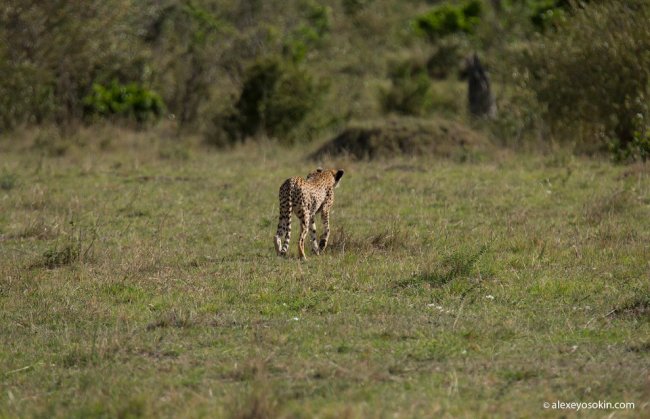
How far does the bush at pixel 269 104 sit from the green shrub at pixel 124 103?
6.94 feet

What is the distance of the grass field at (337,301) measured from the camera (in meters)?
7.19

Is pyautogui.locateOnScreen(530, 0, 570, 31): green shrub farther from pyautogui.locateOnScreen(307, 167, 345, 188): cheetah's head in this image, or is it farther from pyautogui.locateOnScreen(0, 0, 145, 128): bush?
pyautogui.locateOnScreen(307, 167, 345, 188): cheetah's head

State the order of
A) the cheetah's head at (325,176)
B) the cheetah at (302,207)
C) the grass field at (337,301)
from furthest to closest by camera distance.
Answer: the cheetah's head at (325,176) < the cheetah at (302,207) < the grass field at (337,301)

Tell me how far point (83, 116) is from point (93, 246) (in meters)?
13.6

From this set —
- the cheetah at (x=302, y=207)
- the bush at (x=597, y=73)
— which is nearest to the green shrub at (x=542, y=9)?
the bush at (x=597, y=73)

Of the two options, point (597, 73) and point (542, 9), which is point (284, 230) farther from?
point (542, 9)

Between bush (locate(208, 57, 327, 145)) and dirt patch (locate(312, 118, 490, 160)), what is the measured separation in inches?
117

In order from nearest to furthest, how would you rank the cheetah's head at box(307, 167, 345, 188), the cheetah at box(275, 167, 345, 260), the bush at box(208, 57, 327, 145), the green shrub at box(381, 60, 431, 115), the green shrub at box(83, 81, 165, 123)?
the cheetah at box(275, 167, 345, 260) → the cheetah's head at box(307, 167, 345, 188) → the bush at box(208, 57, 327, 145) → the green shrub at box(83, 81, 165, 123) → the green shrub at box(381, 60, 431, 115)

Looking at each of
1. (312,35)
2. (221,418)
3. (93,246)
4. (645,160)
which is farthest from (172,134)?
(221,418)


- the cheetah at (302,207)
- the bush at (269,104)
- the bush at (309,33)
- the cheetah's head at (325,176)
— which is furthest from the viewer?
the bush at (309,33)

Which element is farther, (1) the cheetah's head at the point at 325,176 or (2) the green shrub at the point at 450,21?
(2) the green shrub at the point at 450,21

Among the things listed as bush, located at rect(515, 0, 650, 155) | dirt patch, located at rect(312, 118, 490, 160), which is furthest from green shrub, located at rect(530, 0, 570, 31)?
dirt patch, located at rect(312, 118, 490, 160)

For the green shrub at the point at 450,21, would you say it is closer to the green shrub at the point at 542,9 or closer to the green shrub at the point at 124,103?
the green shrub at the point at 542,9

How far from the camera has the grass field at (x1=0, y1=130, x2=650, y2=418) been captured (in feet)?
23.6
